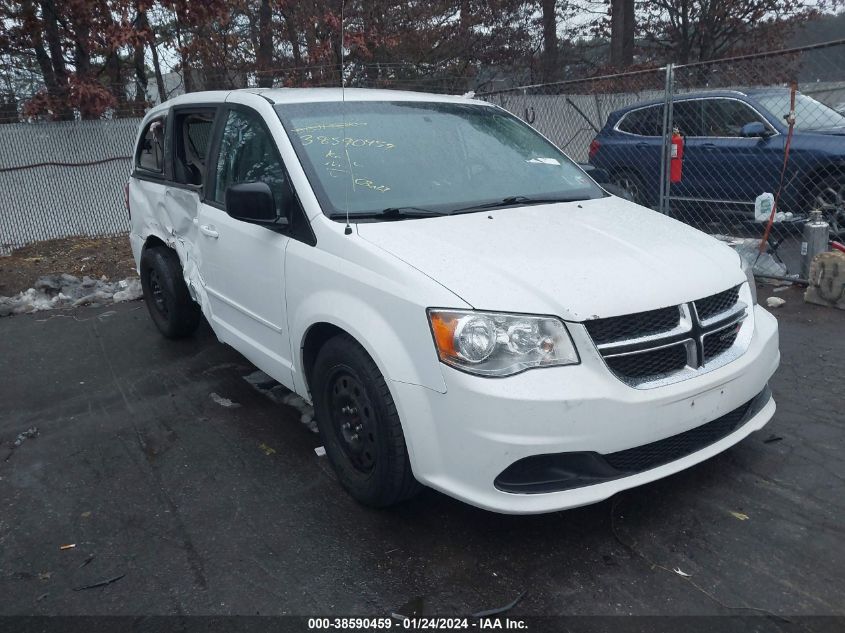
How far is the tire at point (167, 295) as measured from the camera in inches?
221

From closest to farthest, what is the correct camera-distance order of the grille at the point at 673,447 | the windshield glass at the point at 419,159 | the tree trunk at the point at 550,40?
the grille at the point at 673,447, the windshield glass at the point at 419,159, the tree trunk at the point at 550,40

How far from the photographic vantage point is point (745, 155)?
8.13m

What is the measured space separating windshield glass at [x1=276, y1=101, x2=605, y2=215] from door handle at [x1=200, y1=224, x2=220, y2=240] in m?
0.87

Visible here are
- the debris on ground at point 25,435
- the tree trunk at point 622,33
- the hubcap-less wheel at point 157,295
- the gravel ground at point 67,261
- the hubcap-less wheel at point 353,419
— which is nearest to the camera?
the hubcap-less wheel at point 353,419

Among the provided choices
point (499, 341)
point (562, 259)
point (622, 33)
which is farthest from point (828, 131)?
point (622, 33)

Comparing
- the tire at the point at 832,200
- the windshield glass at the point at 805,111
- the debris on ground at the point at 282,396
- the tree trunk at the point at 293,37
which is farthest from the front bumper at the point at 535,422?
the tree trunk at the point at 293,37

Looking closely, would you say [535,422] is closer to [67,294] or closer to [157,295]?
[157,295]

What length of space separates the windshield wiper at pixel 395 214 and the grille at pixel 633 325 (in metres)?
1.10

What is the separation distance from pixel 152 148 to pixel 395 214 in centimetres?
311

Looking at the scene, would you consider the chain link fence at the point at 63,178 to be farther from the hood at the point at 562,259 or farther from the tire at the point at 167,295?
the hood at the point at 562,259

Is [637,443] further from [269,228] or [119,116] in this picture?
[119,116]

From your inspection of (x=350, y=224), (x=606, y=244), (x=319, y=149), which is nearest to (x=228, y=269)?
(x=319, y=149)

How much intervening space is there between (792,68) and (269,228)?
37.4ft

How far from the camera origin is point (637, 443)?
284 centimetres
